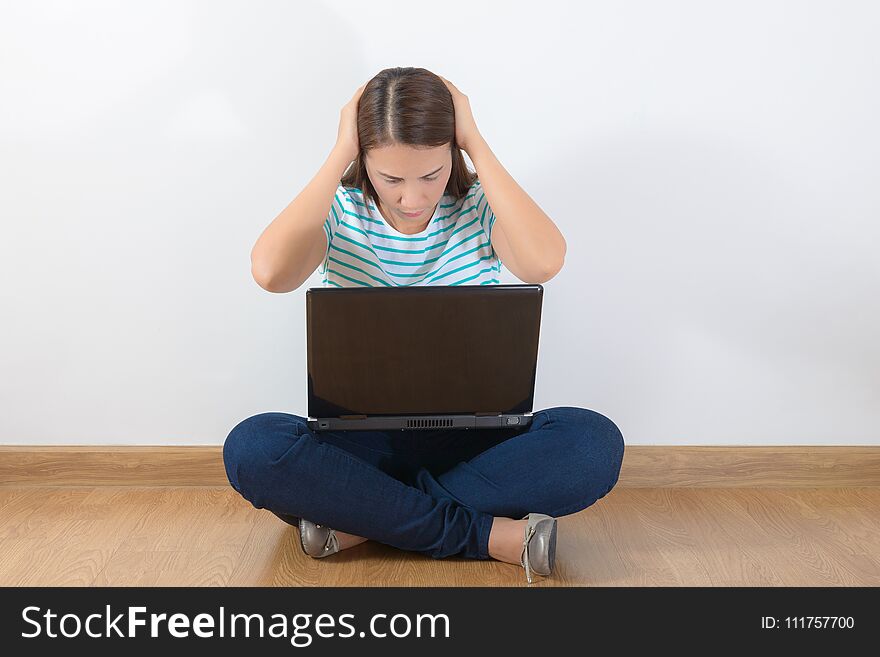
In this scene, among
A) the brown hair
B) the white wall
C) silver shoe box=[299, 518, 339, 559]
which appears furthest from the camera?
the white wall

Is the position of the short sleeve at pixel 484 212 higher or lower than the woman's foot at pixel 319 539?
higher

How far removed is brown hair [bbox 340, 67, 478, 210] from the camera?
4.75ft

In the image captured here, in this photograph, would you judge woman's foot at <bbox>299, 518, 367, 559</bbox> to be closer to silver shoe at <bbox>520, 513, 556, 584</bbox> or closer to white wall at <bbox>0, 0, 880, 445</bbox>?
silver shoe at <bbox>520, 513, 556, 584</bbox>

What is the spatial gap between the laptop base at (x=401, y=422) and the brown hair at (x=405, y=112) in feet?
1.38

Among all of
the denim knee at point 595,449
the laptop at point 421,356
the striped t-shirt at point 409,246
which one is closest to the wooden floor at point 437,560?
the denim knee at point 595,449

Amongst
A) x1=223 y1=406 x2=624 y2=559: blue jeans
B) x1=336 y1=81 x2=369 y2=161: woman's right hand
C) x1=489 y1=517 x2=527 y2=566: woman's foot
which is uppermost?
x1=336 y1=81 x2=369 y2=161: woman's right hand

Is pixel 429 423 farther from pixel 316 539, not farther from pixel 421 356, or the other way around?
pixel 316 539

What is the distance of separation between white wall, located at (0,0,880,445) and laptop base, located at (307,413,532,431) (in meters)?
0.45

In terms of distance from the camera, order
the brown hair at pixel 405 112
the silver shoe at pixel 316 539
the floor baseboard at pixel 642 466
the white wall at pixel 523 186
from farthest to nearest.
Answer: the floor baseboard at pixel 642 466 < the white wall at pixel 523 186 < the silver shoe at pixel 316 539 < the brown hair at pixel 405 112

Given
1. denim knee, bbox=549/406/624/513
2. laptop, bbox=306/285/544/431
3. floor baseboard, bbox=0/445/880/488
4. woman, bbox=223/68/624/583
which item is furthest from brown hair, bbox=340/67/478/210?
floor baseboard, bbox=0/445/880/488

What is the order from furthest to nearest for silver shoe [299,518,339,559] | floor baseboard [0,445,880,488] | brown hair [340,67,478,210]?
floor baseboard [0,445,880,488]
silver shoe [299,518,339,559]
brown hair [340,67,478,210]

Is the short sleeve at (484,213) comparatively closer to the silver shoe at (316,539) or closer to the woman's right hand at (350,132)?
the woman's right hand at (350,132)

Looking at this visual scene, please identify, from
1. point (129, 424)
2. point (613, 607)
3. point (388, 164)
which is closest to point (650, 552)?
point (613, 607)

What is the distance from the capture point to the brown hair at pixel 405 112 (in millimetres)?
1449
